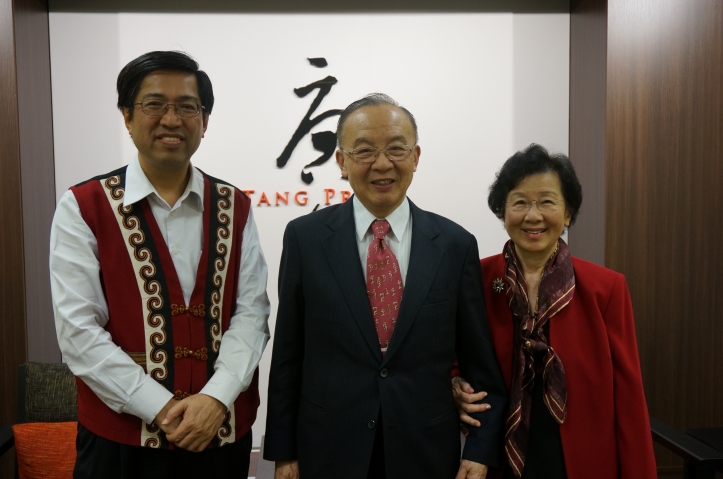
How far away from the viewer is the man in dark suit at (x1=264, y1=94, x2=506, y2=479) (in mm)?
1614

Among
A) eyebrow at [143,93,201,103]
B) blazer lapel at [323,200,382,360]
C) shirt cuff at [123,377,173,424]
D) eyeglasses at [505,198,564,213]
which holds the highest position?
eyebrow at [143,93,201,103]

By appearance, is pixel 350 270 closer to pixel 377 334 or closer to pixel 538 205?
pixel 377 334

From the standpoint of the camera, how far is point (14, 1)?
9.93 feet

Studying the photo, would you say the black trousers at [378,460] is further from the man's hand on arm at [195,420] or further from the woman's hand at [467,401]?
the man's hand on arm at [195,420]

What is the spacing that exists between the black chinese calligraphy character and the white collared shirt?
1.84 m

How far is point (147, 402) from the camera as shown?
5.11ft

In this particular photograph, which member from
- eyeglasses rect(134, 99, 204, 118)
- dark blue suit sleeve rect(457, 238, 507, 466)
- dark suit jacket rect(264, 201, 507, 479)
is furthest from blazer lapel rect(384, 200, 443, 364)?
eyeglasses rect(134, 99, 204, 118)

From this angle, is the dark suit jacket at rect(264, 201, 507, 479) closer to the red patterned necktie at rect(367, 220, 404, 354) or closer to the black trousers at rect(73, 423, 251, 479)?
the red patterned necktie at rect(367, 220, 404, 354)

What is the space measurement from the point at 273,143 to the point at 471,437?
2.28 metres

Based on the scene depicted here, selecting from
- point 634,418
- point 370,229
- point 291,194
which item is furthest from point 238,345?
point 291,194

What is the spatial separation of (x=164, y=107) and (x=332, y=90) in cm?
194

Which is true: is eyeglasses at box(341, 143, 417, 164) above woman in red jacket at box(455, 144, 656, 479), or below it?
above

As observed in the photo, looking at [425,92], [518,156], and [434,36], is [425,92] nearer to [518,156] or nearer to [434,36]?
[434,36]

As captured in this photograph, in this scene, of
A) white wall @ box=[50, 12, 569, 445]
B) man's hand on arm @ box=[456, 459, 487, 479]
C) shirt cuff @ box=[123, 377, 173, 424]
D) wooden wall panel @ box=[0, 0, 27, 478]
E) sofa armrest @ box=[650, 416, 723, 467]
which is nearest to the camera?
shirt cuff @ box=[123, 377, 173, 424]
